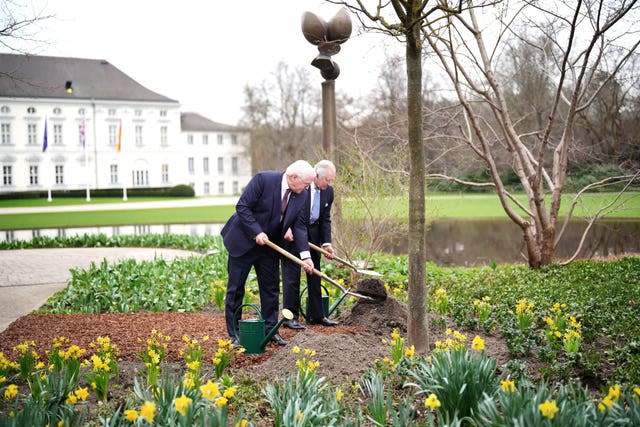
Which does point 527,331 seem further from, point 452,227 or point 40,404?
point 452,227

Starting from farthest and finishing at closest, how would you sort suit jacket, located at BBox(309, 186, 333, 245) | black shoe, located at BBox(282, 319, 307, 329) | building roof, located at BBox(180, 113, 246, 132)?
building roof, located at BBox(180, 113, 246, 132) → suit jacket, located at BBox(309, 186, 333, 245) → black shoe, located at BBox(282, 319, 307, 329)

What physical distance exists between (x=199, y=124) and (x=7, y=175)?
25.7 metres

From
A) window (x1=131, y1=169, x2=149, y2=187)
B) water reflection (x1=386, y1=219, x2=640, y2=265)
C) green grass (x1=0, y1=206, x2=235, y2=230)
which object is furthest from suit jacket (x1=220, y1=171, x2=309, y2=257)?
window (x1=131, y1=169, x2=149, y2=187)

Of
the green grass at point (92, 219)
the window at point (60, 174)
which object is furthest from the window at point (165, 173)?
the green grass at point (92, 219)

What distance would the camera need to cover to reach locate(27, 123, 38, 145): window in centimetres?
Answer: 5075

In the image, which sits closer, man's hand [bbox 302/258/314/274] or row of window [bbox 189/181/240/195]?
man's hand [bbox 302/258/314/274]

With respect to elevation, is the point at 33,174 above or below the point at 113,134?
below

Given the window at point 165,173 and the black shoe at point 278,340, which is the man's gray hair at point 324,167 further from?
the window at point 165,173

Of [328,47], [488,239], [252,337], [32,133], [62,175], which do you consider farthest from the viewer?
[62,175]

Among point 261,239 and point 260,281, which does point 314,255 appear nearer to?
point 260,281

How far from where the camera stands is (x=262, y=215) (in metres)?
5.76

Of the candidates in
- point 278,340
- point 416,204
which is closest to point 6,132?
point 278,340

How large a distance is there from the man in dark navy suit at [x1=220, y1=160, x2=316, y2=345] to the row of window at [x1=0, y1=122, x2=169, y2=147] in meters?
43.8

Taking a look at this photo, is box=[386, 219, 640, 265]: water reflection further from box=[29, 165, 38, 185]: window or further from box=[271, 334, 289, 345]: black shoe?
box=[29, 165, 38, 185]: window
